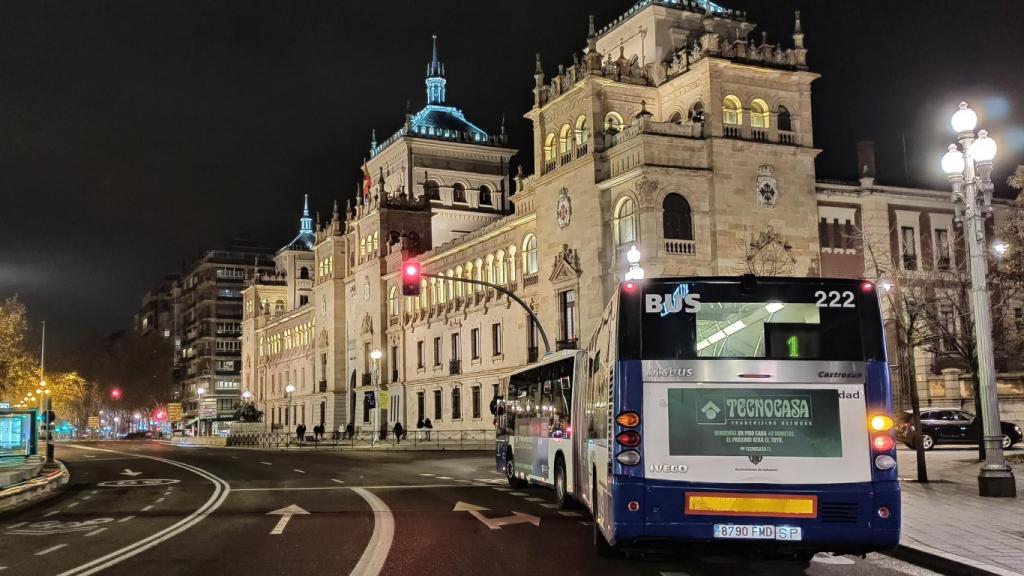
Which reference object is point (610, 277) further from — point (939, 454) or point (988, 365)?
point (988, 365)

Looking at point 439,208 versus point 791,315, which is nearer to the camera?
point 791,315

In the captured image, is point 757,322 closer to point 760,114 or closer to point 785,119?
point 760,114

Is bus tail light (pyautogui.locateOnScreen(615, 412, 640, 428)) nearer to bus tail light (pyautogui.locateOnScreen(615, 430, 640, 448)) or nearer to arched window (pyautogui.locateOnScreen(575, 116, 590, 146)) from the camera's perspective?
bus tail light (pyautogui.locateOnScreen(615, 430, 640, 448))

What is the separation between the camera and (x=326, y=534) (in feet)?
45.0

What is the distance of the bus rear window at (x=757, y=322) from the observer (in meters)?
9.47

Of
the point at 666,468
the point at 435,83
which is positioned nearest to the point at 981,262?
the point at 666,468

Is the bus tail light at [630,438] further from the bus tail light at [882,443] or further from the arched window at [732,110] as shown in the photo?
the arched window at [732,110]

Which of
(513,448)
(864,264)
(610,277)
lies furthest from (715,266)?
(513,448)

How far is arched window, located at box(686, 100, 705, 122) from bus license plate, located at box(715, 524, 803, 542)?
36721 millimetres

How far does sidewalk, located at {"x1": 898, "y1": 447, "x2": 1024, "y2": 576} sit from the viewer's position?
10.5 metres

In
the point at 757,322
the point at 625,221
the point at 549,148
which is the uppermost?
the point at 549,148

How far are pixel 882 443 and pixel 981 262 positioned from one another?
30.1ft

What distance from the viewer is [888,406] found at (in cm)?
932

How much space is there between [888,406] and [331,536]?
7512 mm
